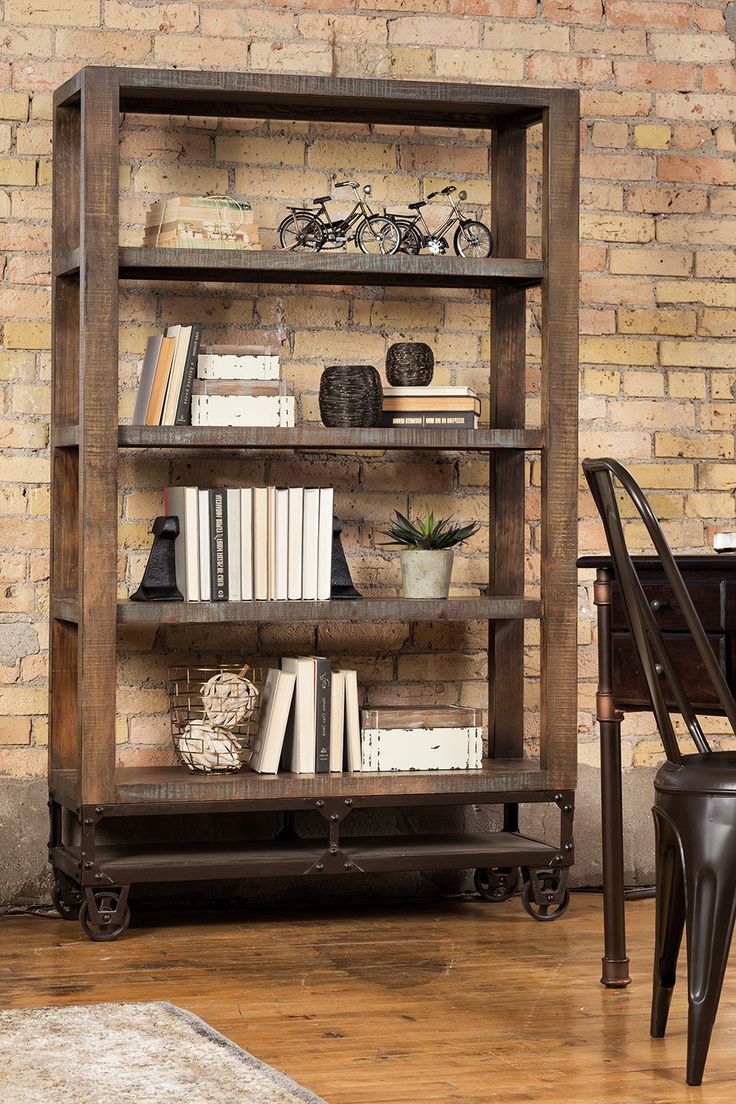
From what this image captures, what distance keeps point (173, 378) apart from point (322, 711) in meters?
0.86

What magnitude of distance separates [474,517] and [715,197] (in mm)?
1129

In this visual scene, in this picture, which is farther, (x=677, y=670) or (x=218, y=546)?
(x=218, y=546)

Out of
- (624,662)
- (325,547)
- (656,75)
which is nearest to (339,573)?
(325,547)

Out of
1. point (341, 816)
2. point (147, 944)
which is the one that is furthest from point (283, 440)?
point (147, 944)

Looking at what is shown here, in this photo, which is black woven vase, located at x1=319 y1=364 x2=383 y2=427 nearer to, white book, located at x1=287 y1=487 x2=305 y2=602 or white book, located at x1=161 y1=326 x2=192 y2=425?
white book, located at x1=287 y1=487 x2=305 y2=602

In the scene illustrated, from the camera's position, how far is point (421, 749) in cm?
374

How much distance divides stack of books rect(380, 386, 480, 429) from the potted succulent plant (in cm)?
25

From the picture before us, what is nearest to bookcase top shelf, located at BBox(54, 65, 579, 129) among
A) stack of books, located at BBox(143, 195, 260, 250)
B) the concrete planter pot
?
stack of books, located at BBox(143, 195, 260, 250)

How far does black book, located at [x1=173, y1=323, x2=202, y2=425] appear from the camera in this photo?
3.61 meters

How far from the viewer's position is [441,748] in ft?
12.3

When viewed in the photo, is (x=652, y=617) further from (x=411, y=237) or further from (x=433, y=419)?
(x=411, y=237)

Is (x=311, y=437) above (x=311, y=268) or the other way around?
the other way around

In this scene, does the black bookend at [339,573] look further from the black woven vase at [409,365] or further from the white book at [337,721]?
the black woven vase at [409,365]

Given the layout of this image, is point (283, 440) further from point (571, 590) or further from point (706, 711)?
point (706, 711)
